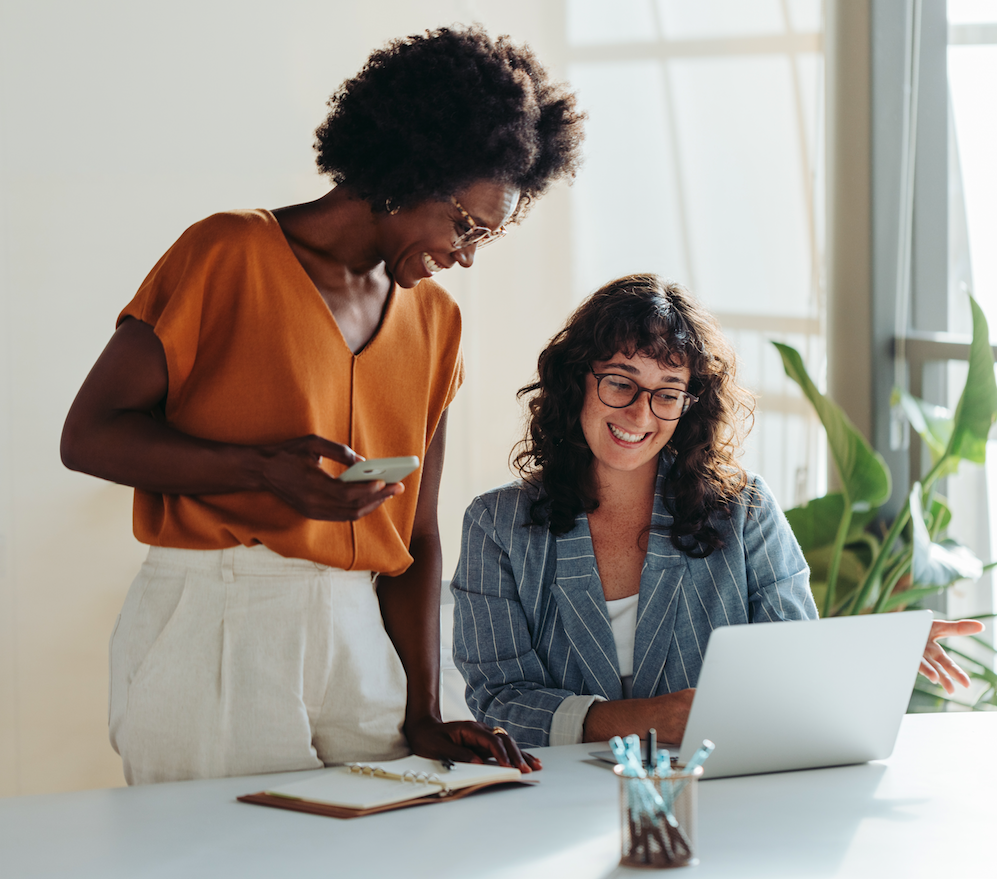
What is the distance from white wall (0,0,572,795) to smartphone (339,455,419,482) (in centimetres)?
198

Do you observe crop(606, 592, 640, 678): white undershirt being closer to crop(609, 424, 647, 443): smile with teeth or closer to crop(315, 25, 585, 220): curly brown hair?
crop(609, 424, 647, 443): smile with teeth

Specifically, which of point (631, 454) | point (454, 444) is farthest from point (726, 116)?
point (631, 454)

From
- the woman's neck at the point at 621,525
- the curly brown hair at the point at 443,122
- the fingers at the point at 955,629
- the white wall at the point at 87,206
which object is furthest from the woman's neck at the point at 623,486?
the white wall at the point at 87,206

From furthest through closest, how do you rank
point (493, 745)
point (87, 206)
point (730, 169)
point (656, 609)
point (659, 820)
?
A: point (730, 169), point (87, 206), point (656, 609), point (493, 745), point (659, 820)

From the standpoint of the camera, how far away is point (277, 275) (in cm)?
133

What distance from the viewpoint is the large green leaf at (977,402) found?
2.62m

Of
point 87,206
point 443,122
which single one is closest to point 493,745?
point 443,122

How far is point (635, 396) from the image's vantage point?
1.77 meters

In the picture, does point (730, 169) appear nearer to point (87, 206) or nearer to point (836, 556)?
point (836, 556)

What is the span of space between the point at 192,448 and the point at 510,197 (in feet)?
1.74

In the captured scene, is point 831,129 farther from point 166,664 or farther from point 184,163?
point 166,664

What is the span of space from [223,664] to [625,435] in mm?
804

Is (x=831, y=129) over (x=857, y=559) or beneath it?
over

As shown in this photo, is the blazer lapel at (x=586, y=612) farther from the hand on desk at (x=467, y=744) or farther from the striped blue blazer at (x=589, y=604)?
the hand on desk at (x=467, y=744)
